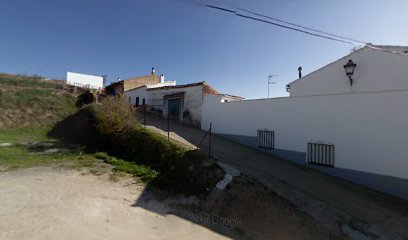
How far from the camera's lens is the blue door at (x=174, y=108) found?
2099cm

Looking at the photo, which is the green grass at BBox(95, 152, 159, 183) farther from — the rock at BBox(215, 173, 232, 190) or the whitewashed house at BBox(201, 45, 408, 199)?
the whitewashed house at BBox(201, 45, 408, 199)

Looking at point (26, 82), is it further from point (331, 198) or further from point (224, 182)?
point (331, 198)

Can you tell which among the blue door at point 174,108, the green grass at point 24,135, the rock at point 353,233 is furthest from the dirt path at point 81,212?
the blue door at point 174,108

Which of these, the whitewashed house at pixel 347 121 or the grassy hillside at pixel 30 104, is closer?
the whitewashed house at pixel 347 121

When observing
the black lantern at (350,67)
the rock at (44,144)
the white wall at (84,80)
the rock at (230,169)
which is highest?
the white wall at (84,80)

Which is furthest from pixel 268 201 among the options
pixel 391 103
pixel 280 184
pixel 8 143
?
pixel 8 143

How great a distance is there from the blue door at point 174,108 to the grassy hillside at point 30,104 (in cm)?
1075

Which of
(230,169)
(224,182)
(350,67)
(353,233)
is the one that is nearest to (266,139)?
(230,169)

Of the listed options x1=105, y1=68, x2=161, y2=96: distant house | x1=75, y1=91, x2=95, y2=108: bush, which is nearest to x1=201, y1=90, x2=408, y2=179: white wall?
x1=75, y1=91, x2=95, y2=108: bush

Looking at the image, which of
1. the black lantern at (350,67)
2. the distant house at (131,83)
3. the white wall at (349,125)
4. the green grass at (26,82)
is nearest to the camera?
the white wall at (349,125)

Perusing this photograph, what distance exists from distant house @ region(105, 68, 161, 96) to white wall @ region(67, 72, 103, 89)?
Result: 186 inches

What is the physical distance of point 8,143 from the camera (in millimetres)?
16922

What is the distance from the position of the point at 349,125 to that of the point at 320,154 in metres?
1.69

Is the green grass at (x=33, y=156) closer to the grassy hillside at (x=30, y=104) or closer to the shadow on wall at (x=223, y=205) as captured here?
the grassy hillside at (x=30, y=104)
